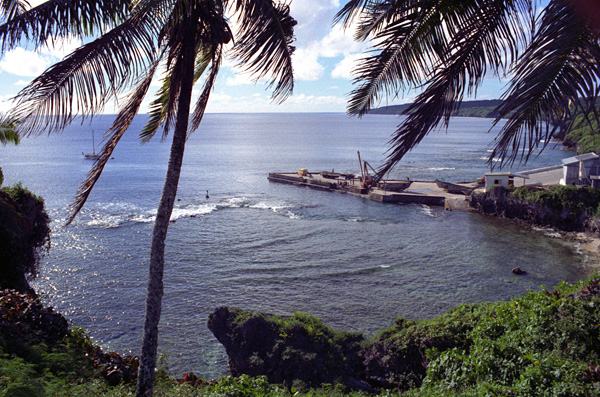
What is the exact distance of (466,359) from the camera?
9516 mm

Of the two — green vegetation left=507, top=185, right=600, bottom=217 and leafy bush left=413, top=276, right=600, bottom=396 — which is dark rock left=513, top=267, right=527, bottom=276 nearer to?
green vegetation left=507, top=185, right=600, bottom=217

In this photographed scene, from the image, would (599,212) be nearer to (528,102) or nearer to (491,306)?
(491,306)

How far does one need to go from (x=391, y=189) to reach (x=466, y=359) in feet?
172

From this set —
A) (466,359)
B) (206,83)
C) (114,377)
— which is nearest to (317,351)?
(466,359)

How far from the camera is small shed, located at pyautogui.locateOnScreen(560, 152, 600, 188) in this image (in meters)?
44.4

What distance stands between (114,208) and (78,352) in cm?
4282

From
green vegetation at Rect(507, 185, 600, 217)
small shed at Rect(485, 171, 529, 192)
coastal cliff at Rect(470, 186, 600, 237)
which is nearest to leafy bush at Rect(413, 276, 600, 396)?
coastal cliff at Rect(470, 186, 600, 237)

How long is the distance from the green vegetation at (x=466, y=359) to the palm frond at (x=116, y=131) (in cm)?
264

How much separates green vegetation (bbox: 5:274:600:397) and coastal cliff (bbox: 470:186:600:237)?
33.3 metres

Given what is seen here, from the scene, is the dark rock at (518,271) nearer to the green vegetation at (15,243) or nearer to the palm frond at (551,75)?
the green vegetation at (15,243)

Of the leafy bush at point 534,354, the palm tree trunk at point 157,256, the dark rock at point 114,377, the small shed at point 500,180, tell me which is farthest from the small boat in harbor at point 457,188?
the palm tree trunk at point 157,256

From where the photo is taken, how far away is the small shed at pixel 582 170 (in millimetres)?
44406

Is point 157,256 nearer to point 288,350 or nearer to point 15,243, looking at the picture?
point 288,350

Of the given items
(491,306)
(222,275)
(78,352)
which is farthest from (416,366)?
(222,275)
